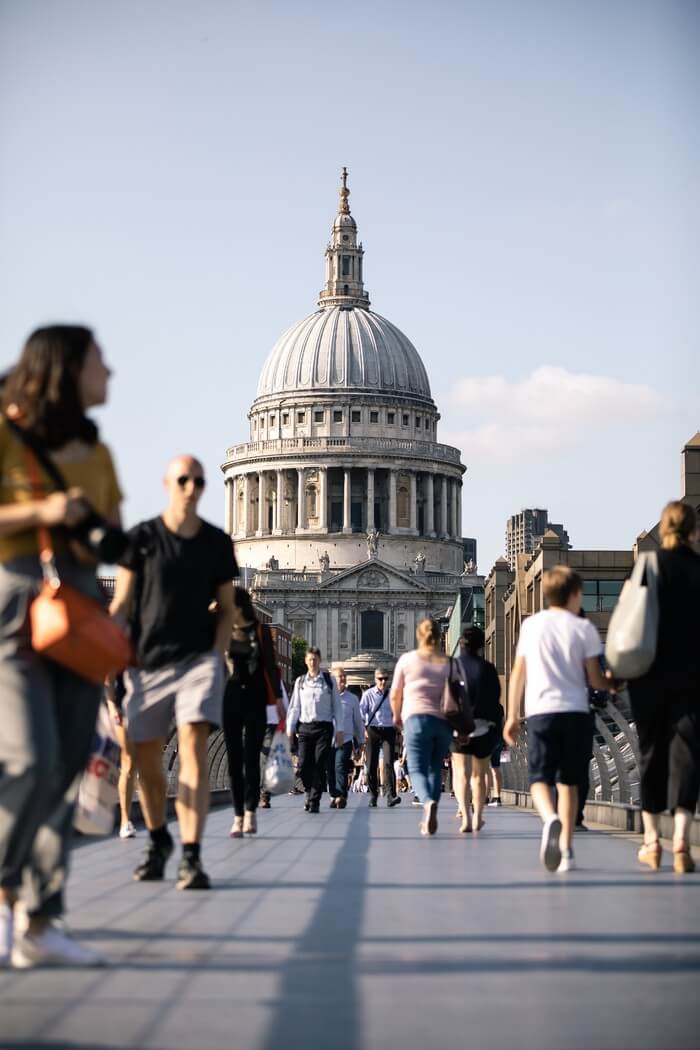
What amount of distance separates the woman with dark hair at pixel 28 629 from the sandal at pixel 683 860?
16.9 ft

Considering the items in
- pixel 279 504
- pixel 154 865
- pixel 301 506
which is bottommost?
pixel 154 865

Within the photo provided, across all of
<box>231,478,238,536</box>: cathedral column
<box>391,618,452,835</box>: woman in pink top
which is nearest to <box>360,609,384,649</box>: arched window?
<box>231,478,238,536</box>: cathedral column

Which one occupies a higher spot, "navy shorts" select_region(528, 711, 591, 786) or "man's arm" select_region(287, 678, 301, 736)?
"man's arm" select_region(287, 678, 301, 736)

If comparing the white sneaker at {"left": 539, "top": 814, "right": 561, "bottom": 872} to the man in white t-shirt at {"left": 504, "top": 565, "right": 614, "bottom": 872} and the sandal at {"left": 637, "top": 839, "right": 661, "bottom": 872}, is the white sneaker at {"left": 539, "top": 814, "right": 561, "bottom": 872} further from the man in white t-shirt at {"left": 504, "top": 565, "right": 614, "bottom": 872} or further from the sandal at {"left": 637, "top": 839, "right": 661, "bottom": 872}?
the sandal at {"left": 637, "top": 839, "right": 661, "bottom": 872}

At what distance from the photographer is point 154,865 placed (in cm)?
1116

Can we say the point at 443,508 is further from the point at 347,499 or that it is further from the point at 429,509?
the point at 347,499

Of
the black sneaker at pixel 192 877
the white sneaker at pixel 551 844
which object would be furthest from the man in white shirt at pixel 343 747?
the black sneaker at pixel 192 877

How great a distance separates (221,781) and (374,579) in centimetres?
11034

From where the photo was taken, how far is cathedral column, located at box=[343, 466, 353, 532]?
514ft

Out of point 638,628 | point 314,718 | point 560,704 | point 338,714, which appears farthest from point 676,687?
point 338,714

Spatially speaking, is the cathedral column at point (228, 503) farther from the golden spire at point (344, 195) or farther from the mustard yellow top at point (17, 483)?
the mustard yellow top at point (17, 483)

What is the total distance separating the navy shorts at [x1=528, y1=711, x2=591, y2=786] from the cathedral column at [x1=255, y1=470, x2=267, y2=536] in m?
A: 146

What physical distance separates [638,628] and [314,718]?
11.8 meters

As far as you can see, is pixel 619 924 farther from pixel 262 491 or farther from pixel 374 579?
pixel 262 491
